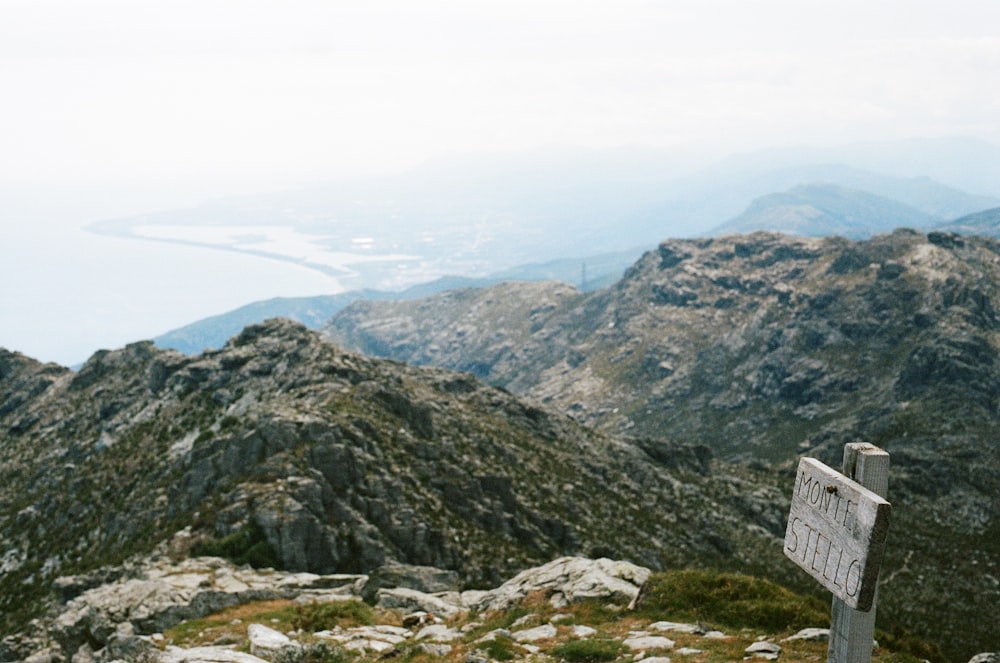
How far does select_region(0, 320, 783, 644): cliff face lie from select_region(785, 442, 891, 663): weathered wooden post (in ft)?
155

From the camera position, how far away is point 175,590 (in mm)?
38781

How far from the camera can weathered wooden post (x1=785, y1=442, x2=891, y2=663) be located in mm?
9250

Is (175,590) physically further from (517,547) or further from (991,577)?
(991,577)

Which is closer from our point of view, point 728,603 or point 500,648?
point 500,648

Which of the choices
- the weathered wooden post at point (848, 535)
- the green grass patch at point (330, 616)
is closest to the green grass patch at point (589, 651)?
the weathered wooden post at point (848, 535)

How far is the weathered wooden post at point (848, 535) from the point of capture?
30.3 feet

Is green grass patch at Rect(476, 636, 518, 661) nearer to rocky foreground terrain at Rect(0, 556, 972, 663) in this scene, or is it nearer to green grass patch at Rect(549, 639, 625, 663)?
rocky foreground terrain at Rect(0, 556, 972, 663)

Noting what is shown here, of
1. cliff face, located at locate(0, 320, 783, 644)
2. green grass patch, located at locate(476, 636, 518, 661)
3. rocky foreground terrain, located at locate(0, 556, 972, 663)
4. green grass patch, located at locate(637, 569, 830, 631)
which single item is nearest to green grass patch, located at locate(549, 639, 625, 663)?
rocky foreground terrain, located at locate(0, 556, 972, 663)

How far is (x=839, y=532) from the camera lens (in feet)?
32.2

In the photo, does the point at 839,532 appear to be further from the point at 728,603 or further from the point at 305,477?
the point at 305,477

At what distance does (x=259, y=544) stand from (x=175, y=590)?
463 inches

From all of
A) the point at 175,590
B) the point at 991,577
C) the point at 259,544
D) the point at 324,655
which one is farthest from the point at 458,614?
the point at 991,577

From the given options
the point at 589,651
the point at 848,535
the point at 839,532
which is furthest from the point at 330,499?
the point at 848,535

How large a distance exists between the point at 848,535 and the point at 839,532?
0.20 m
